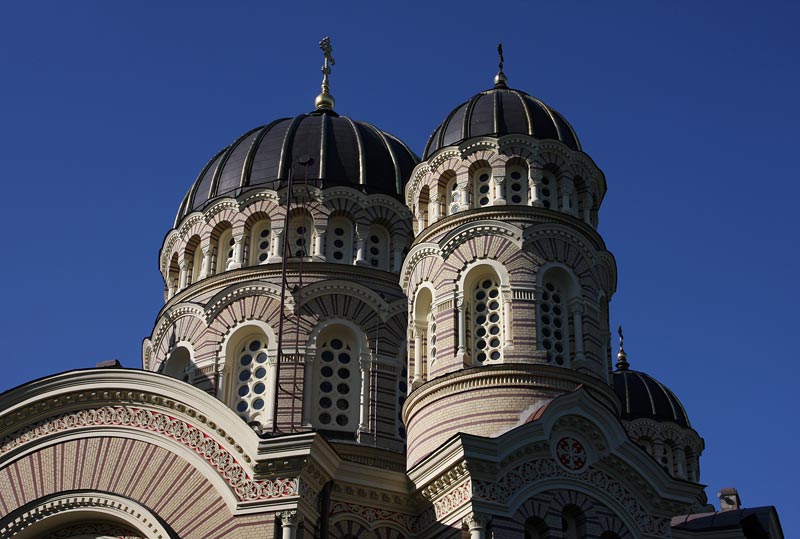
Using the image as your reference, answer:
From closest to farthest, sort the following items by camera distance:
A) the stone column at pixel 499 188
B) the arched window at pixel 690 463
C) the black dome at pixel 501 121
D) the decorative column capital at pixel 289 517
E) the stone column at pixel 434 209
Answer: the decorative column capital at pixel 289 517 → the stone column at pixel 499 188 → the stone column at pixel 434 209 → the black dome at pixel 501 121 → the arched window at pixel 690 463

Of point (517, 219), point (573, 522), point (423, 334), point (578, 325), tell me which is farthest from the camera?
point (423, 334)

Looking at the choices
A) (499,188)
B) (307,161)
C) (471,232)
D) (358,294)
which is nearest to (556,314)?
(471,232)

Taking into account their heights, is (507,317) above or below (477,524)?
above

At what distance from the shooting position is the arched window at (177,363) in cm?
3077

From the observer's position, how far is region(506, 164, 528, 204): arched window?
87.4 ft

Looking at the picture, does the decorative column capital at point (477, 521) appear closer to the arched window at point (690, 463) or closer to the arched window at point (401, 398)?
the arched window at point (401, 398)

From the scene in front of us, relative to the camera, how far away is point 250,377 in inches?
1159

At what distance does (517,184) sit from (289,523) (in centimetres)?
935

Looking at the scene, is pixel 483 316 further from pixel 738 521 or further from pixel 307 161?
pixel 307 161

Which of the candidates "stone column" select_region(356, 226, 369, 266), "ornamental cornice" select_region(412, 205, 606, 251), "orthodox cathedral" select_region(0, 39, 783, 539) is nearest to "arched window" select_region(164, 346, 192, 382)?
"orthodox cathedral" select_region(0, 39, 783, 539)

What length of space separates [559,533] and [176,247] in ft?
48.5

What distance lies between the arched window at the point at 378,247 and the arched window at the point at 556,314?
6522 millimetres

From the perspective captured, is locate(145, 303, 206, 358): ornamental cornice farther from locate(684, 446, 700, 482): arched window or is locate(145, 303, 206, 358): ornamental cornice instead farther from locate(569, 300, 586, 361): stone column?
locate(684, 446, 700, 482): arched window

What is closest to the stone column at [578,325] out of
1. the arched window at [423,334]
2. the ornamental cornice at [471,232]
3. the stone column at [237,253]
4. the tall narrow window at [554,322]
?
the tall narrow window at [554,322]
